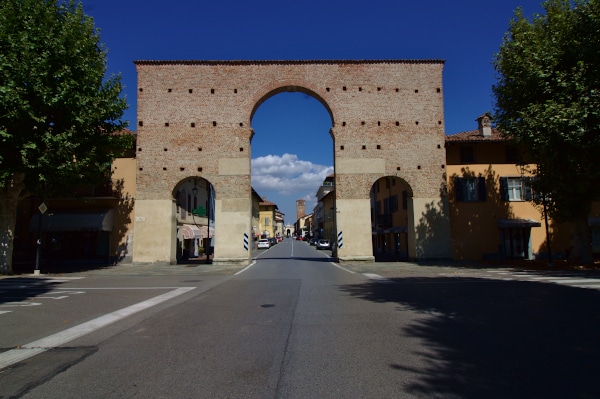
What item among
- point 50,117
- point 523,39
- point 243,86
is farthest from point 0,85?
point 523,39

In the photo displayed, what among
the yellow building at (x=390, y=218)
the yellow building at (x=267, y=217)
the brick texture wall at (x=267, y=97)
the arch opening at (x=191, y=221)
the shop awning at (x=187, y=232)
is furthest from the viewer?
the yellow building at (x=267, y=217)

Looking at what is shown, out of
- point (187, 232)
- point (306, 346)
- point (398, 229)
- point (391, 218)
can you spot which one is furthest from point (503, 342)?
point (391, 218)

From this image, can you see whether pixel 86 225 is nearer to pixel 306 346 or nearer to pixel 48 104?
pixel 48 104

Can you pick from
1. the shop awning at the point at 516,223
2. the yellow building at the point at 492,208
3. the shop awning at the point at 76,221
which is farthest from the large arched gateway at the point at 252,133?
the shop awning at the point at 516,223

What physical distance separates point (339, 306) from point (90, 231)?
74.4 feet

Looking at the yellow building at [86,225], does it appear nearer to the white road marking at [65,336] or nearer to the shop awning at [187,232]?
the shop awning at [187,232]

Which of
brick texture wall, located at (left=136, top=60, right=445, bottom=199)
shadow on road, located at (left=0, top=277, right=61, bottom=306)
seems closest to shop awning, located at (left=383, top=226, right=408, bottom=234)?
brick texture wall, located at (left=136, top=60, right=445, bottom=199)

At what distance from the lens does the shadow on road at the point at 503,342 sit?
14.9ft

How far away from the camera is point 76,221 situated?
2675 cm

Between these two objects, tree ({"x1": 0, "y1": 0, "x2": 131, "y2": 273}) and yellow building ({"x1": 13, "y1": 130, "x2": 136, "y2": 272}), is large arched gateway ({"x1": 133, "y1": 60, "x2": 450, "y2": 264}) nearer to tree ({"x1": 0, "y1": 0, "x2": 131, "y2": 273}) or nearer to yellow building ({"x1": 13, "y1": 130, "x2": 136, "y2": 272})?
yellow building ({"x1": 13, "y1": 130, "x2": 136, "y2": 272})

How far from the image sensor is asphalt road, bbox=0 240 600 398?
15.1ft

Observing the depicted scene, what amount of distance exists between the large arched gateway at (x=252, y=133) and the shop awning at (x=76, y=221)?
190 centimetres

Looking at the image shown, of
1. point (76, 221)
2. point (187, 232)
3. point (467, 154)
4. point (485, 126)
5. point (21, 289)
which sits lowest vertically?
point (21, 289)

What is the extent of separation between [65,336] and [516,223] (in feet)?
89.7
